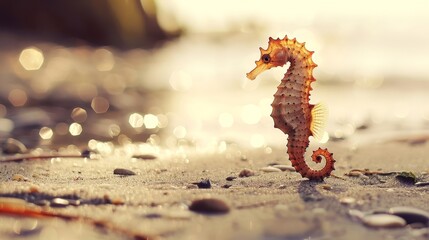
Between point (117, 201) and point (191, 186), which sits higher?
point (191, 186)

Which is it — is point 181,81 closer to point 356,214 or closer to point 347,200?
point 347,200

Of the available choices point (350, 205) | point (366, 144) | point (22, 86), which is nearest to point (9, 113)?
point (22, 86)

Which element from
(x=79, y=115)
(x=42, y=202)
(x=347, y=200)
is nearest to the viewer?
(x=42, y=202)

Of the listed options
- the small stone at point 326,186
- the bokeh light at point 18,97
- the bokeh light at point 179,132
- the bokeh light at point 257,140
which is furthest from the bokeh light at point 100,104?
the small stone at point 326,186

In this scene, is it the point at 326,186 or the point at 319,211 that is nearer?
the point at 319,211

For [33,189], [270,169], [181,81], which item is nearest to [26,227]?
[33,189]

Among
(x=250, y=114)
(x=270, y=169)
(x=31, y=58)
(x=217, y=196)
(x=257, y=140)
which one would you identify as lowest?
(x=217, y=196)

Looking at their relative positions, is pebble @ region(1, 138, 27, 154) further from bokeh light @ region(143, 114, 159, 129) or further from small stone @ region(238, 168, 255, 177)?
bokeh light @ region(143, 114, 159, 129)
